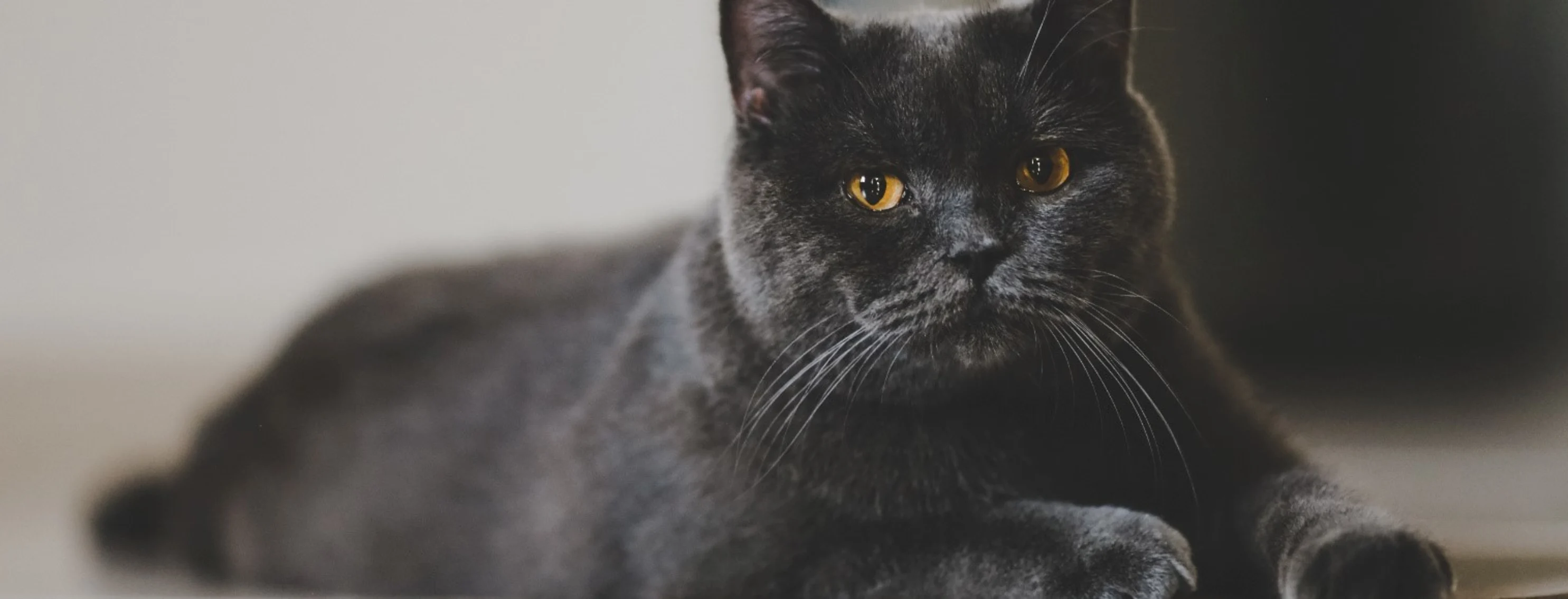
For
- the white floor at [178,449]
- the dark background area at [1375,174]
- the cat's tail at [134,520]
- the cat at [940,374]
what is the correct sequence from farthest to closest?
the cat's tail at [134,520] < the dark background area at [1375,174] < the white floor at [178,449] < the cat at [940,374]

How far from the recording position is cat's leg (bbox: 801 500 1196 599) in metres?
0.75

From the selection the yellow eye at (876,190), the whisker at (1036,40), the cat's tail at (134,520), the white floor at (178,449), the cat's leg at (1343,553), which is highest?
the whisker at (1036,40)

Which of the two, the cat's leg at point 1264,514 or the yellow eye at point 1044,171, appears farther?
the yellow eye at point 1044,171

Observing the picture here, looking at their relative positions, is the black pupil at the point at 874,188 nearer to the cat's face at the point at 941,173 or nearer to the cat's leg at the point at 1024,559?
the cat's face at the point at 941,173

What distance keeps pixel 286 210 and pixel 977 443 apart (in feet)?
3.08

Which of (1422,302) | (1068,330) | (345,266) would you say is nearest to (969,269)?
(1068,330)

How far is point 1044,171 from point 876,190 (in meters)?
0.12

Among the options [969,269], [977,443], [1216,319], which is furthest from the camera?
[1216,319]

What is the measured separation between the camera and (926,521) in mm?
856

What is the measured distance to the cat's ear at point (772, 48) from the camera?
0.85 m

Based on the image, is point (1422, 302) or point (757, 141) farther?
point (1422, 302)

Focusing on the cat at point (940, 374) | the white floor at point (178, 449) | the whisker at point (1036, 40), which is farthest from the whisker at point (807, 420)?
the white floor at point (178, 449)

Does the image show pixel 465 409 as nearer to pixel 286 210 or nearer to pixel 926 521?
pixel 286 210

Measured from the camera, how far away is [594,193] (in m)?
1.34
